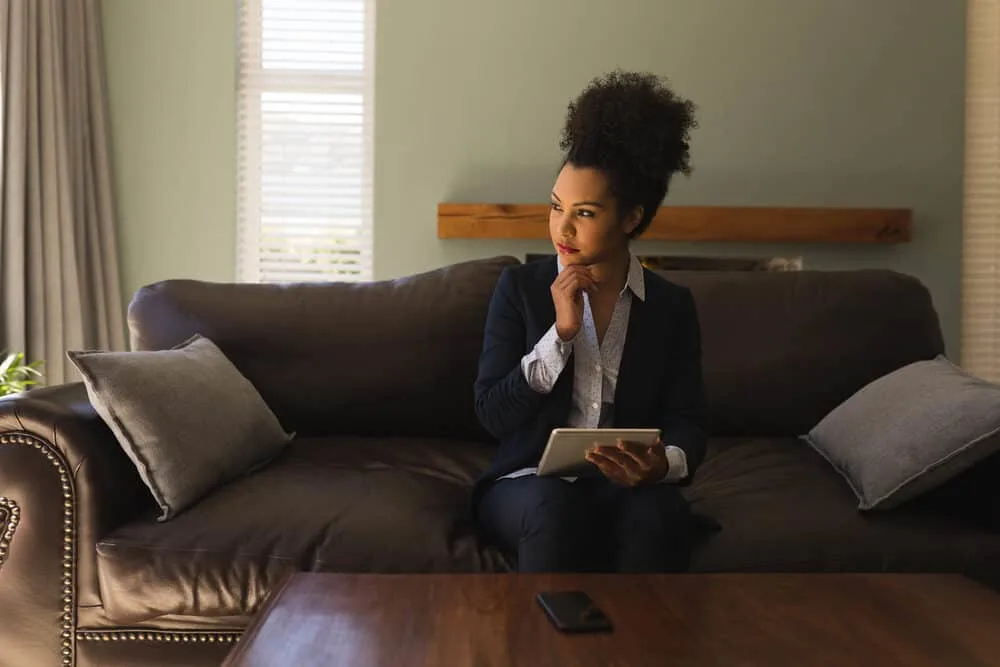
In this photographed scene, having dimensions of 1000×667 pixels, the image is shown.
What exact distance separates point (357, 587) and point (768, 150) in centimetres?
326

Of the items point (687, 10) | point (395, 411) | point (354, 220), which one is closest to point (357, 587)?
point (395, 411)

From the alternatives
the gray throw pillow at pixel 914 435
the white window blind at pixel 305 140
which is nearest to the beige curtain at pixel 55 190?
the white window blind at pixel 305 140

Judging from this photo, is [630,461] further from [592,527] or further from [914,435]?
[914,435]

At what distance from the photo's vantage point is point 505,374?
1.78 m

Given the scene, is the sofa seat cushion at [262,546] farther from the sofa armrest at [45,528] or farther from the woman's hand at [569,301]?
the woman's hand at [569,301]

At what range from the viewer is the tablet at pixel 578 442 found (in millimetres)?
1503

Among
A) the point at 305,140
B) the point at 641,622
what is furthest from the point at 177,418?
the point at 305,140

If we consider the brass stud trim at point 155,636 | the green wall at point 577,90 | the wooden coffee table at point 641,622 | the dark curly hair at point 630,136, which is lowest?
the brass stud trim at point 155,636

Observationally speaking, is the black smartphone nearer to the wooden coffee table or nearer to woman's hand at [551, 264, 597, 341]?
the wooden coffee table

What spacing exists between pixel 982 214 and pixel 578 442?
10.7 feet

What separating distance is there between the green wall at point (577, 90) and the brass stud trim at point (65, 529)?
8.00 feet

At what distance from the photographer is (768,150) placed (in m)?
4.01

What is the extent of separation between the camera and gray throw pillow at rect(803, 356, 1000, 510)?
1.75 metres

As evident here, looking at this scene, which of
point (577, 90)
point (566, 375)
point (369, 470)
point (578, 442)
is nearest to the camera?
point (578, 442)
